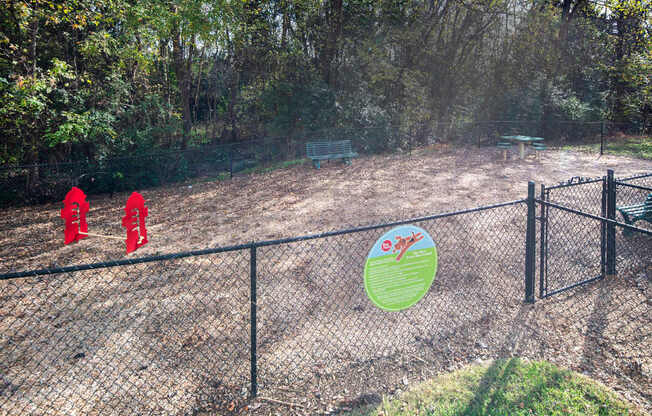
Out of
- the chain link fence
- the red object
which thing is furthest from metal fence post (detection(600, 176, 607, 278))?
the chain link fence

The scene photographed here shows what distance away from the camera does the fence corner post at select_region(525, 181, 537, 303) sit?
170 inches

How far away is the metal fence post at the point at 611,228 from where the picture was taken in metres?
4.91

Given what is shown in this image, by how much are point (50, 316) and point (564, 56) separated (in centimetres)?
2133

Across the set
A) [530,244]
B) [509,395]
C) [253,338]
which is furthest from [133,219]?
[509,395]

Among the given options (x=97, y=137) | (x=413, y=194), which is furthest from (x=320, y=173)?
(x=97, y=137)

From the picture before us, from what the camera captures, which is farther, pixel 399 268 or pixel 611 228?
pixel 611 228

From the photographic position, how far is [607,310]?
4473 millimetres

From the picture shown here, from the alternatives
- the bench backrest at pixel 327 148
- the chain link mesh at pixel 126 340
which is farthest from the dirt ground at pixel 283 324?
the bench backrest at pixel 327 148

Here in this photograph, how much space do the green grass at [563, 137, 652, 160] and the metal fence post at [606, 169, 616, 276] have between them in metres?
10.4

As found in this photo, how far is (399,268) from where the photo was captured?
374 cm

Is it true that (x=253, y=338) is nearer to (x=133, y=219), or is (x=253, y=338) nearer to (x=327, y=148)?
(x=133, y=219)

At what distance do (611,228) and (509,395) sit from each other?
2.99 meters

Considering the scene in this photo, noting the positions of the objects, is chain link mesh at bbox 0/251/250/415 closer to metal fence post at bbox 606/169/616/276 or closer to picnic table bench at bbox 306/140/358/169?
metal fence post at bbox 606/169/616/276

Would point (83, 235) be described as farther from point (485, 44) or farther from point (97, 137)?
point (485, 44)
